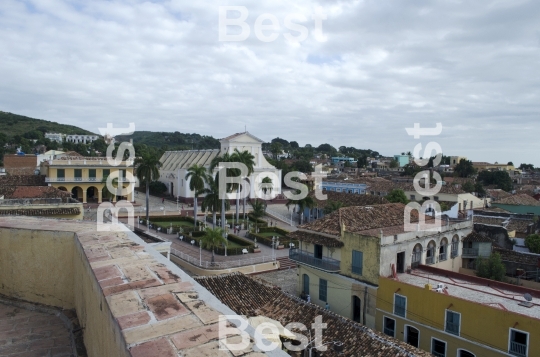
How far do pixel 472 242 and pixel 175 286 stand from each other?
20938mm

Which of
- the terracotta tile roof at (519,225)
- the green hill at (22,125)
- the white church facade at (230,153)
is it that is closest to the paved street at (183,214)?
the white church facade at (230,153)

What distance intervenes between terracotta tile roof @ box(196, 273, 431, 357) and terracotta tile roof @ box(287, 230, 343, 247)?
4.05m

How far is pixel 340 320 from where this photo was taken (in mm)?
12242

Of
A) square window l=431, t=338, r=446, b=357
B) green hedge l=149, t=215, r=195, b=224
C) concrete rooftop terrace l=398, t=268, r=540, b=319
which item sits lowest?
square window l=431, t=338, r=446, b=357

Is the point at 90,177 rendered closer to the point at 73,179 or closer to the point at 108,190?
the point at 73,179

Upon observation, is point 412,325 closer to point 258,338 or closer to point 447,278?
point 447,278

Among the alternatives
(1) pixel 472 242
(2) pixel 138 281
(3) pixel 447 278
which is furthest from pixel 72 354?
(1) pixel 472 242

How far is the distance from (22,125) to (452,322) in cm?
→ 12886

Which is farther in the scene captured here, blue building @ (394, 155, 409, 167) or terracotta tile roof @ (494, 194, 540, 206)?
blue building @ (394, 155, 409, 167)

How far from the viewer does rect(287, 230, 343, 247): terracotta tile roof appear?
1738cm

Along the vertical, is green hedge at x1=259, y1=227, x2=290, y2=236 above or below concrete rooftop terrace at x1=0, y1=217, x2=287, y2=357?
below

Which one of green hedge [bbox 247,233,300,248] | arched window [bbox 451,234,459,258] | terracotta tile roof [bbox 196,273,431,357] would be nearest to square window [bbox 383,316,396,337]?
terracotta tile roof [bbox 196,273,431,357]

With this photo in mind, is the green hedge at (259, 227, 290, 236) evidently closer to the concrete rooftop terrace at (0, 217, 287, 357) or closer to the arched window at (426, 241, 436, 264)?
the arched window at (426, 241, 436, 264)

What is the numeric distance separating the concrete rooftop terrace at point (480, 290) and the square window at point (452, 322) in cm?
101
